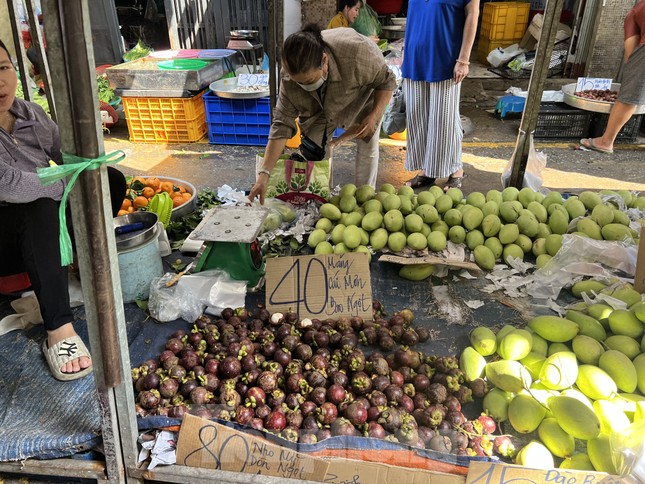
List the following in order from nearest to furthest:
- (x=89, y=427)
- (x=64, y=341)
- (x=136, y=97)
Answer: (x=89, y=427), (x=64, y=341), (x=136, y=97)

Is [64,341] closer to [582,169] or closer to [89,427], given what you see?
[89,427]

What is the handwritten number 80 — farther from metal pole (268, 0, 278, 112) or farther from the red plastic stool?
metal pole (268, 0, 278, 112)

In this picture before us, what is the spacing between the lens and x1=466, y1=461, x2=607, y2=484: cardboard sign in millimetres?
1516

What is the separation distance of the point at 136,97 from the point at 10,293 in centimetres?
390

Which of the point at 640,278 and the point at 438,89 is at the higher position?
the point at 438,89

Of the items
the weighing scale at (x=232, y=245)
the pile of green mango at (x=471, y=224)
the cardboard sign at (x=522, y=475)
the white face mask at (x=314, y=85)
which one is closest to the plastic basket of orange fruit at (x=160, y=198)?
the weighing scale at (x=232, y=245)

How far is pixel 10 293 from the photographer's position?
8.54 feet

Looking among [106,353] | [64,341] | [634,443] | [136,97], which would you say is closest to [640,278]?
[634,443]

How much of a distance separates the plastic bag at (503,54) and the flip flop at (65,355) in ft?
26.6

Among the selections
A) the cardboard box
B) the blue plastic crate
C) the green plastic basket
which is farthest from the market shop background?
the cardboard box

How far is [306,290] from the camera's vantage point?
2465mm

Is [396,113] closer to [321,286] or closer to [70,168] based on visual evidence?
[321,286]

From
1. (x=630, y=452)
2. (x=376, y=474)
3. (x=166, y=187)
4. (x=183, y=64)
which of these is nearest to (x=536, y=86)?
(x=630, y=452)

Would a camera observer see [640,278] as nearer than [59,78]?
No
